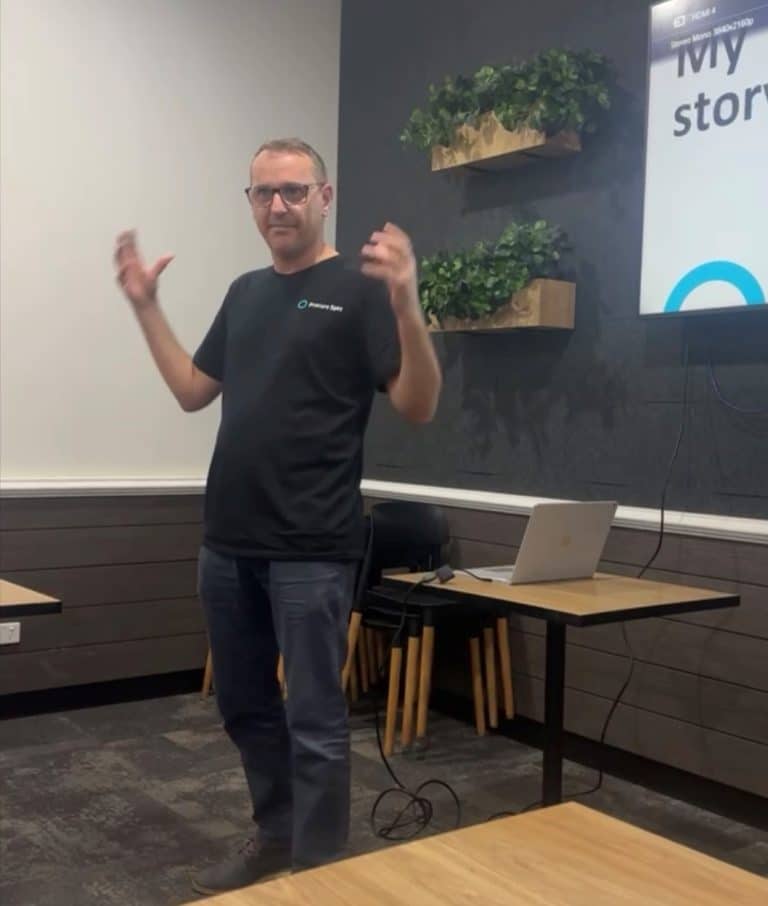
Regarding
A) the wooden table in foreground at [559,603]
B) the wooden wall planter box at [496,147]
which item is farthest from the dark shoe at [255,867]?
the wooden wall planter box at [496,147]

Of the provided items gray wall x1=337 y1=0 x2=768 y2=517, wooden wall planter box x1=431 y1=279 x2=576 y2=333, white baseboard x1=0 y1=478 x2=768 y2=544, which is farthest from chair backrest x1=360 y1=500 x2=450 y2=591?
wooden wall planter box x1=431 y1=279 x2=576 y2=333

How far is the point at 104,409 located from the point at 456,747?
1.84 m

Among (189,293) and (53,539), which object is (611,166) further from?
(53,539)

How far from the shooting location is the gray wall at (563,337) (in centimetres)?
316

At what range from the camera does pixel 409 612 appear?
3.48 metres

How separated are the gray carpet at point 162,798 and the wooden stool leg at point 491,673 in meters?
0.09

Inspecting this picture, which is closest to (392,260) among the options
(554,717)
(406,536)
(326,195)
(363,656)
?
(326,195)

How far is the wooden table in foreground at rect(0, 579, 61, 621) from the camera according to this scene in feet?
6.34

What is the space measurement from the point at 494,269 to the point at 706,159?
0.81m

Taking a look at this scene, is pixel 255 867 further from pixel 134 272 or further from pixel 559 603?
pixel 134 272

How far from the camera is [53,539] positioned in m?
3.84

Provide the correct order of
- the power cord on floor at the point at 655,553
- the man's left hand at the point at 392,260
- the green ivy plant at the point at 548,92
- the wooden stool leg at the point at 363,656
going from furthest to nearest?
Answer: the wooden stool leg at the point at 363,656 → the green ivy plant at the point at 548,92 → the power cord on floor at the point at 655,553 → the man's left hand at the point at 392,260

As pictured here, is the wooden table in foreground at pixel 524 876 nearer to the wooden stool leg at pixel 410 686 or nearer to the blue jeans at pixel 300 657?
the blue jeans at pixel 300 657

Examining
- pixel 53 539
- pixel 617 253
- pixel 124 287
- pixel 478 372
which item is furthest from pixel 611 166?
pixel 53 539
